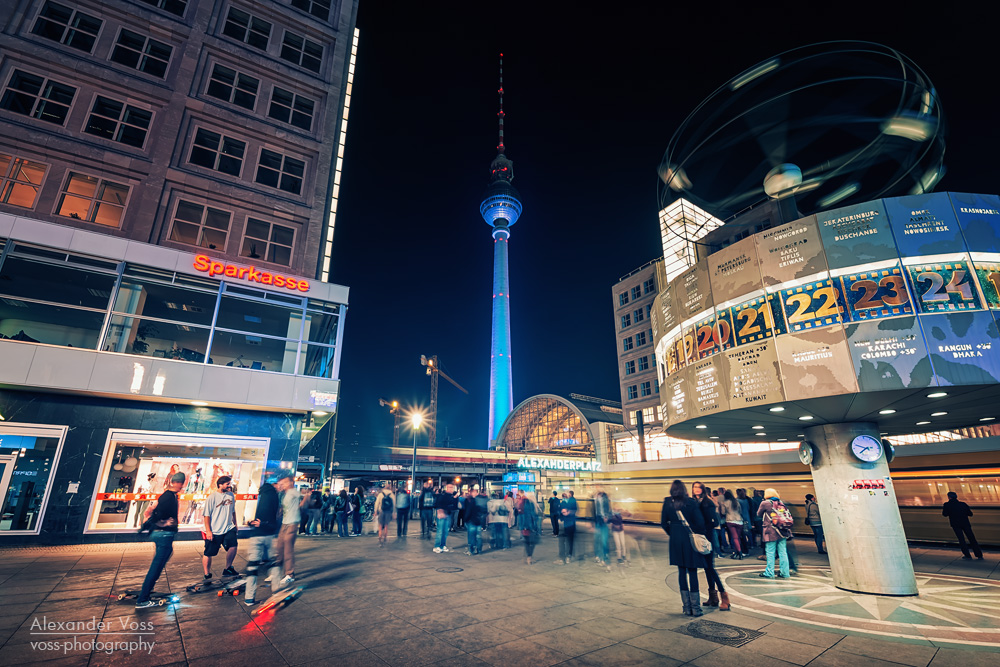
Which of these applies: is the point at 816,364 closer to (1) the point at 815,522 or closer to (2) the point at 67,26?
(1) the point at 815,522

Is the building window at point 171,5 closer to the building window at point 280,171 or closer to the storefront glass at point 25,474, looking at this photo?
the building window at point 280,171

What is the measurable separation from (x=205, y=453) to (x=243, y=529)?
3199mm

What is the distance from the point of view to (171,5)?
816 inches

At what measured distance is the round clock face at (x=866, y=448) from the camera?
9.62 metres

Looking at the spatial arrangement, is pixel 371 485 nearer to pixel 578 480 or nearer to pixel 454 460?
pixel 454 460

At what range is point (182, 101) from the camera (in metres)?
19.0

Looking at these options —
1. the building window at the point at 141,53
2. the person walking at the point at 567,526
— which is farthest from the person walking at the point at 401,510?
the building window at the point at 141,53

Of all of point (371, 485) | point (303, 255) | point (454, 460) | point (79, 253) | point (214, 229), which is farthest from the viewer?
point (371, 485)

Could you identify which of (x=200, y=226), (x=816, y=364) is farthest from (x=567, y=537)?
(x=200, y=226)

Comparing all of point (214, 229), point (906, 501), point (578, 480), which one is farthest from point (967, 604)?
point (578, 480)

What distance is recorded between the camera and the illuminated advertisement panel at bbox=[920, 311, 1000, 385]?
7727 millimetres

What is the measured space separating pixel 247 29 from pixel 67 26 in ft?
23.3

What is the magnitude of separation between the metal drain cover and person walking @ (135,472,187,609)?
26.4 feet

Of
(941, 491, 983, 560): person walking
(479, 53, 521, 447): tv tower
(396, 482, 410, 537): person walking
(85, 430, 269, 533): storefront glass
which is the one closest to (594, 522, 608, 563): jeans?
(396, 482, 410, 537): person walking
